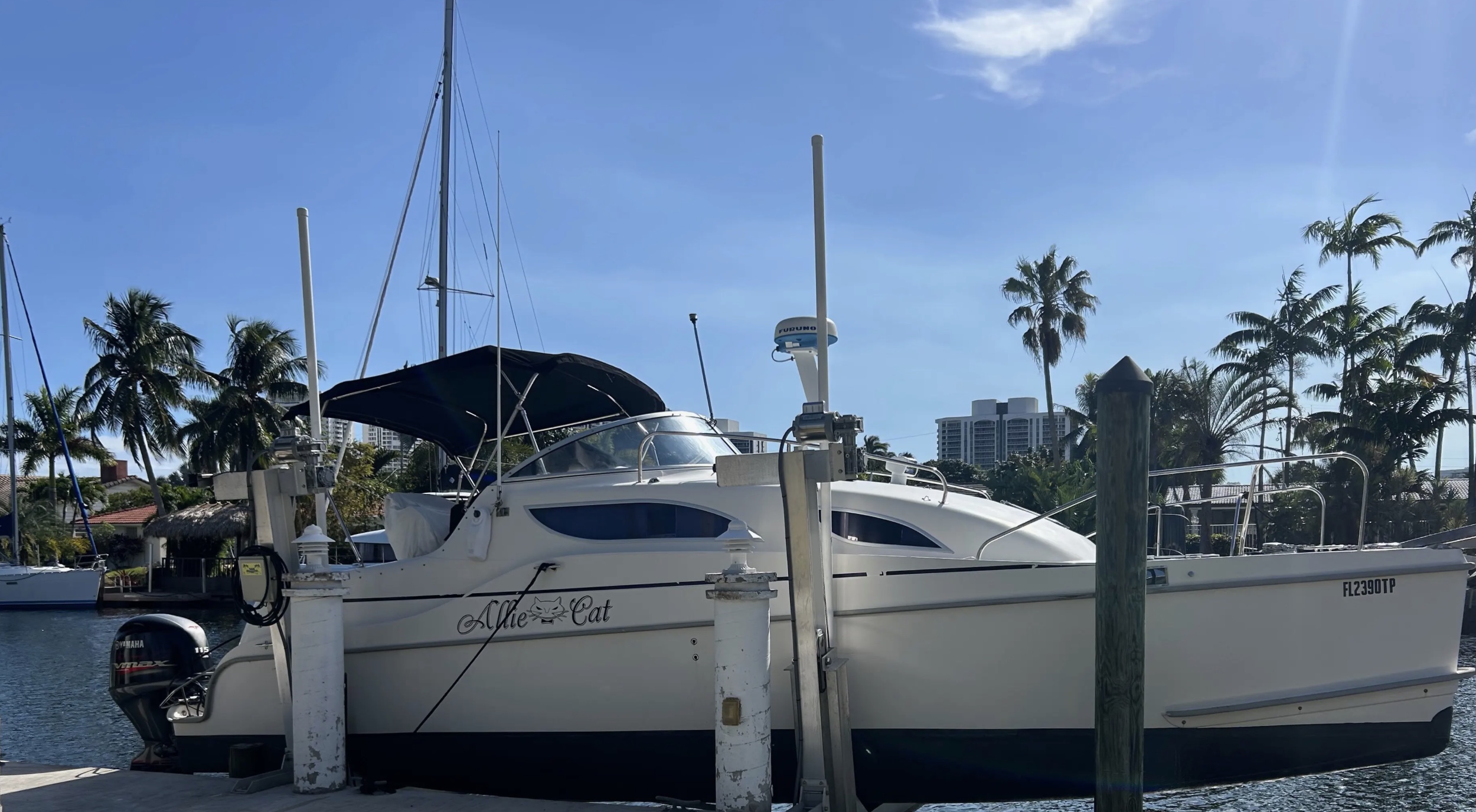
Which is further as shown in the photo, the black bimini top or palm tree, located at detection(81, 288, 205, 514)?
palm tree, located at detection(81, 288, 205, 514)

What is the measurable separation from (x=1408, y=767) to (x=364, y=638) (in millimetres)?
9676

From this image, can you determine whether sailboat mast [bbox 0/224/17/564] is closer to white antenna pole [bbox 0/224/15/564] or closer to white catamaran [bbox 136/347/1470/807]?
white antenna pole [bbox 0/224/15/564]

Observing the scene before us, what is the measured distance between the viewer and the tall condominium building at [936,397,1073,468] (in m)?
75.1

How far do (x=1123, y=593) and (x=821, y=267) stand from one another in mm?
2561

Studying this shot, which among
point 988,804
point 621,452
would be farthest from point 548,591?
point 988,804

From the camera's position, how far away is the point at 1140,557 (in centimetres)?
574

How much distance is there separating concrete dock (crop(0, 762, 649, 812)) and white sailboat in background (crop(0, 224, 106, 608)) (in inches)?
1201

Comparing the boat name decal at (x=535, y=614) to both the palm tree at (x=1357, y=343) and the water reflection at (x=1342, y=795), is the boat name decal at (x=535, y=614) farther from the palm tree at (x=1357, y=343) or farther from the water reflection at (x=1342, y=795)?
the palm tree at (x=1357, y=343)

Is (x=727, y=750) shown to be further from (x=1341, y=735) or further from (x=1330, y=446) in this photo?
(x=1330, y=446)

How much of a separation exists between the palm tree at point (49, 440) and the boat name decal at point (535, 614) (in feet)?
128

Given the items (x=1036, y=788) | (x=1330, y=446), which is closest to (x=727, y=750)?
(x=1036, y=788)

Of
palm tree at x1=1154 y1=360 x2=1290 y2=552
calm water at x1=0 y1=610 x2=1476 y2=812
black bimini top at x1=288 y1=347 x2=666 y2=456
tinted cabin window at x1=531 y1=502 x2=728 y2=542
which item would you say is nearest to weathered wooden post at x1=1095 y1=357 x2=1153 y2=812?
tinted cabin window at x1=531 y1=502 x2=728 y2=542

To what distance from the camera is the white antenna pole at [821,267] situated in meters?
6.50

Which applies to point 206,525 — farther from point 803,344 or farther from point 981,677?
point 981,677
